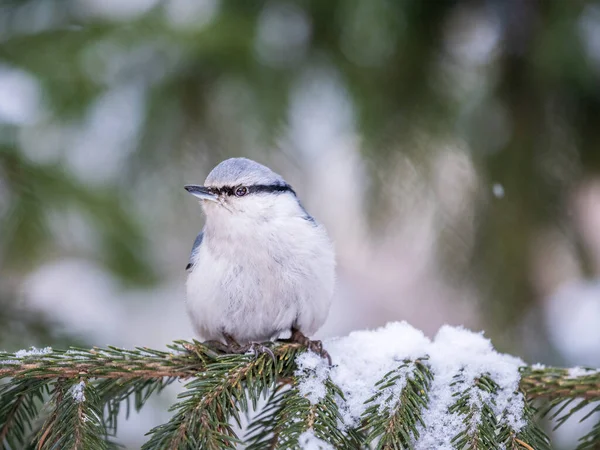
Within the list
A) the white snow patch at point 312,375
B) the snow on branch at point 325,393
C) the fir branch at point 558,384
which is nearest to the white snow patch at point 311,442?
the snow on branch at point 325,393

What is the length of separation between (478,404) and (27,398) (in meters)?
1.14

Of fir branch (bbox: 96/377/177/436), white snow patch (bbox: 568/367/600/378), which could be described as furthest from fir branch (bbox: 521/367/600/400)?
fir branch (bbox: 96/377/177/436)

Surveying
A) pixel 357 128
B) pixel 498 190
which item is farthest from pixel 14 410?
pixel 498 190

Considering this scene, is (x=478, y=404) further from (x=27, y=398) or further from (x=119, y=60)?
(x=119, y=60)

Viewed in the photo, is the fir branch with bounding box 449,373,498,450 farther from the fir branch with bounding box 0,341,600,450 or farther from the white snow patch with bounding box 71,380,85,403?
the white snow patch with bounding box 71,380,85,403

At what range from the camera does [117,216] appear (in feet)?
9.39

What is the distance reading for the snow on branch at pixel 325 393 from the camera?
1.45m

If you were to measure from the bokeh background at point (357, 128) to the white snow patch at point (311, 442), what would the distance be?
4.96 feet

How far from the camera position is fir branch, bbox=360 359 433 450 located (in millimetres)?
1416

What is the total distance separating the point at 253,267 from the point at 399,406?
79cm

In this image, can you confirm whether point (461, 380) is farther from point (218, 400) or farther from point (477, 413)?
point (218, 400)

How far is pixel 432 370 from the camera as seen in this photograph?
164 centimetres

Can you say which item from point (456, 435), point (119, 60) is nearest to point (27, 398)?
point (456, 435)

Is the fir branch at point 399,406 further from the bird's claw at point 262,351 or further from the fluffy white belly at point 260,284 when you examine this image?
the fluffy white belly at point 260,284
